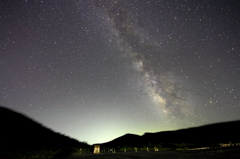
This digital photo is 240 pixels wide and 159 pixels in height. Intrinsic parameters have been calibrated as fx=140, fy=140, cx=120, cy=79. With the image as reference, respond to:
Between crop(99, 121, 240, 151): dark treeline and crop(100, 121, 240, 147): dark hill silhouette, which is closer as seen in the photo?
crop(99, 121, 240, 151): dark treeline

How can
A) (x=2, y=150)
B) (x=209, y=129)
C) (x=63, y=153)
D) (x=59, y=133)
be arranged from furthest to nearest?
1. (x=209, y=129)
2. (x=59, y=133)
3. (x=63, y=153)
4. (x=2, y=150)

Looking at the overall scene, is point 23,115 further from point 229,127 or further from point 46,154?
point 229,127

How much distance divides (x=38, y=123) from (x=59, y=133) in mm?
4638

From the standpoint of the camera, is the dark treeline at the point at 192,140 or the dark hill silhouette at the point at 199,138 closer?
the dark treeline at the point at 192,140

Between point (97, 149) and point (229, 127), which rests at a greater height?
point (229, 127)

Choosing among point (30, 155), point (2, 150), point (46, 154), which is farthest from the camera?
point (46, 154)

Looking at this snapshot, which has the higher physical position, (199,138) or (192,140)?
(199,138)

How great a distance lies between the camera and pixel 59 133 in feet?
96.1

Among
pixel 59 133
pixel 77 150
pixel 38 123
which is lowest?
pixel 77 150

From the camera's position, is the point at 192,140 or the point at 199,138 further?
the point at 199,138

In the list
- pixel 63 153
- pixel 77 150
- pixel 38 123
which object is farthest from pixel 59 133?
pixel 63 153

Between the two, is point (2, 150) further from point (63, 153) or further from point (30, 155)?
point (63, 153)

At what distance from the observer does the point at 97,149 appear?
25.0 metres

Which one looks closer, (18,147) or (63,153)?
(18,147)
